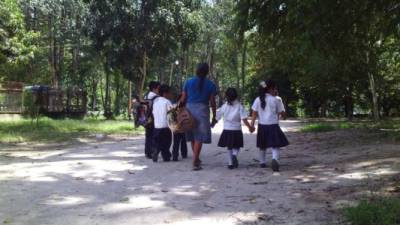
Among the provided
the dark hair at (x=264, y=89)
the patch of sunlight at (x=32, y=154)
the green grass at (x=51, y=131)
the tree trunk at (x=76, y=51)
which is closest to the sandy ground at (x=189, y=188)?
the patch of sunlight at (x=32, y=154)

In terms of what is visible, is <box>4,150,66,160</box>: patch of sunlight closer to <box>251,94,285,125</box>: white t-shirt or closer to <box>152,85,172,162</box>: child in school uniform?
<box>152,85,172,162</box>: child in school uniform

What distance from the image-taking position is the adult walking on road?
31.5 ft

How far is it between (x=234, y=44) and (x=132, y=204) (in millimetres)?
9121

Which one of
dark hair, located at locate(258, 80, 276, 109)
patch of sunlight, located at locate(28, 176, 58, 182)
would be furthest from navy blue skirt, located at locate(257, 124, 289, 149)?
patch of sunlight, located at locate(28, 176, 58, 182)

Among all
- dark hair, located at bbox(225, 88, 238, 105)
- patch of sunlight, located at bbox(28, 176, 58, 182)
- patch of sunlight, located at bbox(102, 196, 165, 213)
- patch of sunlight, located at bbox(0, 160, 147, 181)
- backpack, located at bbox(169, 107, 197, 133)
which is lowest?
patch of sunlight, located at bbox(102, 196, 165, 213)

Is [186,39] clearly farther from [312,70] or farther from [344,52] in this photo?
[344,52]

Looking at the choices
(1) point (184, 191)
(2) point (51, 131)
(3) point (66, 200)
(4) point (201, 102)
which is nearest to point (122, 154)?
(4) point (201, 102)

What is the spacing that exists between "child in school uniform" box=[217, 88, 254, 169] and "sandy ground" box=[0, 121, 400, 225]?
33cm

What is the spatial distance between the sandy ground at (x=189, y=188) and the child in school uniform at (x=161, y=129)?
455 millimetres

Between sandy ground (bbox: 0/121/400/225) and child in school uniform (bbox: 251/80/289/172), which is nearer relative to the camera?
sandy ground (bbox: 0/121/400/225)

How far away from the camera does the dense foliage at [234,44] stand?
1173 centimetres

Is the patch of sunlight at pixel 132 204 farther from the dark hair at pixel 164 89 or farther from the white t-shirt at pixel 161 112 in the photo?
the dark hair at pixel 164 89

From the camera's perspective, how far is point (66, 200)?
665cm

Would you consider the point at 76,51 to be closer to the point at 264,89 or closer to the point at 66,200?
the point at 264,89
